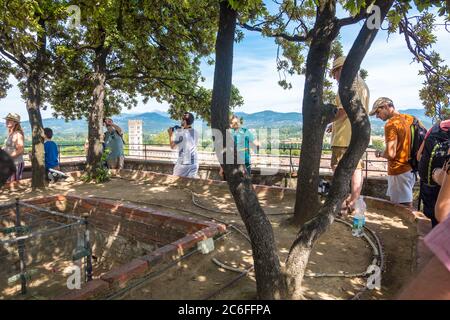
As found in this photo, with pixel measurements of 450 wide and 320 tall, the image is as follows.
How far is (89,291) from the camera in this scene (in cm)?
298

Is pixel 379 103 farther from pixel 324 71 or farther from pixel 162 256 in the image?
pixel 162 256

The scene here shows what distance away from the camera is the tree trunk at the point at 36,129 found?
8375 mm

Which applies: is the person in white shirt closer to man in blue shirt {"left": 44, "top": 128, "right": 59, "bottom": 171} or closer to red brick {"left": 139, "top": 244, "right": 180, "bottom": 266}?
man in blue shirt {"left": 44, "top": 128, "right": 59, "bottom": 171}

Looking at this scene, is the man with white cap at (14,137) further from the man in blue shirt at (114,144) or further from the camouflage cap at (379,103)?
the camouflage cap at (379,103)

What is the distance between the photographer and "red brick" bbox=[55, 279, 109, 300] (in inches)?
113

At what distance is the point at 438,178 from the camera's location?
86.8 inches

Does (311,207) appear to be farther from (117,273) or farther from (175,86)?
(175,86)

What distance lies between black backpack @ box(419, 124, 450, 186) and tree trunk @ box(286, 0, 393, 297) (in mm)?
609

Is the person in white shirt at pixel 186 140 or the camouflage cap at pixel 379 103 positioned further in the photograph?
the person in white shirt at pixel 186 140

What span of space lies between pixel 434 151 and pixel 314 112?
184 cm

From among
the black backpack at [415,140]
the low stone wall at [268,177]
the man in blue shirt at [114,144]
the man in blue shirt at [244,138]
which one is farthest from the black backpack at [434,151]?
the man in blue shirt at [114,144]

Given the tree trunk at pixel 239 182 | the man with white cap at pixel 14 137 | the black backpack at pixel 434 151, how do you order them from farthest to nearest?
the man with white cap at pixel 14 137, the black backpack at pixel 434 151, the tree trunk at pixel 239 182

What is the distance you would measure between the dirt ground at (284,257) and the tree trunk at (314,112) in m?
0.50
